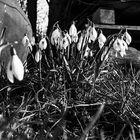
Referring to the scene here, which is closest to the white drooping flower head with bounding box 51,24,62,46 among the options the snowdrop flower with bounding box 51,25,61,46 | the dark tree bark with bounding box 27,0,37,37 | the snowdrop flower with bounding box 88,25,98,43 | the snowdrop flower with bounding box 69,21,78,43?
the snowdrop flower with bounding box 51,25,61,46

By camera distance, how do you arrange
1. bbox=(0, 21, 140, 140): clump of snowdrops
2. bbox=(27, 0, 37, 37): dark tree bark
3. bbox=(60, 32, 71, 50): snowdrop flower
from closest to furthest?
bbox=(0, 21, 140, 140): clump of snowdrops, bbox=(60, 32, 71, 50): snowdrop flower, bbox=(27, 0, 37, 37): dark tree bark

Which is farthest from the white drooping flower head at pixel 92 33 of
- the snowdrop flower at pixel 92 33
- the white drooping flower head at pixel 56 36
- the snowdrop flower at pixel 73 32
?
the white drooping flower head at pixel 56 36

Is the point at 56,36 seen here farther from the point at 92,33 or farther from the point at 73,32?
the point at 92,33

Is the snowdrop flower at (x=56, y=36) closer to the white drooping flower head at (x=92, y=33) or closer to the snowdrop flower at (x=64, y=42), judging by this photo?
the snowdrop flower at (x=64, y=42)

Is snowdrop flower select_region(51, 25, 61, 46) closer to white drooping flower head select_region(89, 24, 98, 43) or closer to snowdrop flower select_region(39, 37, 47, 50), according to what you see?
snowdrop flower select_region(39, 37, 47, 50)

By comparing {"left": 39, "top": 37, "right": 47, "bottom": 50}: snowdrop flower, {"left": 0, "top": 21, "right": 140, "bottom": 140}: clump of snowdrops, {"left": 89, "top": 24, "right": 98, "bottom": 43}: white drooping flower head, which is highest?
{"left": 89, "top": 24, "right": 98, "bottom": 43}: white drooping flower head

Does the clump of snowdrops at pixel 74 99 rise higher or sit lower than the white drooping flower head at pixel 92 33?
lower

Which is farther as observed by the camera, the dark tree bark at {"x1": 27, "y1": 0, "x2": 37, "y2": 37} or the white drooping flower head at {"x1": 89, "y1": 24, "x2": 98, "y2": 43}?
the dark tree bark at {"x1": 27, "y1": 0, "x2": 37, "y2": 37}

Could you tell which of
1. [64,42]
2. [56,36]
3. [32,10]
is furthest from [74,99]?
[32,10]

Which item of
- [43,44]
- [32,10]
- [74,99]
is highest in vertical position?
[32,10]

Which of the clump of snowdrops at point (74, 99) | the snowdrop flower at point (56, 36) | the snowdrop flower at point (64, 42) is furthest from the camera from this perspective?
the snowdrop flower at point (56, 36)

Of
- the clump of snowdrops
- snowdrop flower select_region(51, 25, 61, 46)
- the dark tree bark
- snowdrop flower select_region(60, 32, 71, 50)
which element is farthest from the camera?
the dark tree bark
